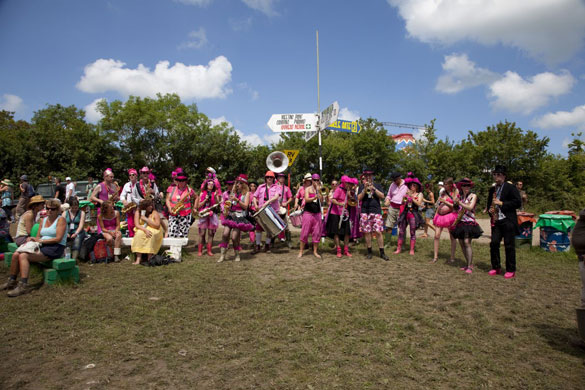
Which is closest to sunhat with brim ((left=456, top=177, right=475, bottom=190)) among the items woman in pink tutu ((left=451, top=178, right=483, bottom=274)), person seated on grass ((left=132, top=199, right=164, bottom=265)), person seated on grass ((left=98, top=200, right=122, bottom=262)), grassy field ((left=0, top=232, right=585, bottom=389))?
woman in pink tutu ((left=451, top=178, right=483, bottom=274))

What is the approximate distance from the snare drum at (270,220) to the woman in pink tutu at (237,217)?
22cm

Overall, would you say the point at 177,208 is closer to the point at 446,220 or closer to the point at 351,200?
the point at 351,200

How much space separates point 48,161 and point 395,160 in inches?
864

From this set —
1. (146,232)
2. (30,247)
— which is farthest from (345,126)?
(30,247)

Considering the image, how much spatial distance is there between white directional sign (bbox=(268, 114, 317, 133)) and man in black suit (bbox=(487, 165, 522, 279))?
4603mm

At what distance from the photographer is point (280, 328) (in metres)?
3.88

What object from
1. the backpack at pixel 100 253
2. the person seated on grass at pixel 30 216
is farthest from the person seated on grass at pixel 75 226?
the person seated on grass at pixel 30 216

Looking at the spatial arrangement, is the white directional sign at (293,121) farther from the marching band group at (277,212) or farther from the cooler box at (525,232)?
the cooler box at (525,232)

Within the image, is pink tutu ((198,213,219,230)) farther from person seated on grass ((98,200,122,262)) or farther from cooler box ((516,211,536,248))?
cooler box ((516,211,536,248))

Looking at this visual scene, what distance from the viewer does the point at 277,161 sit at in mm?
8695

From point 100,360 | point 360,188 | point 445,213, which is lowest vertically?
point 100,360

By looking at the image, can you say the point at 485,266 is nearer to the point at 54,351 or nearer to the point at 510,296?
the point at 510,296

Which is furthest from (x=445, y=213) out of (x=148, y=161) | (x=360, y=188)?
(x=148, y=161)

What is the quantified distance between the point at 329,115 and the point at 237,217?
11.1ft
